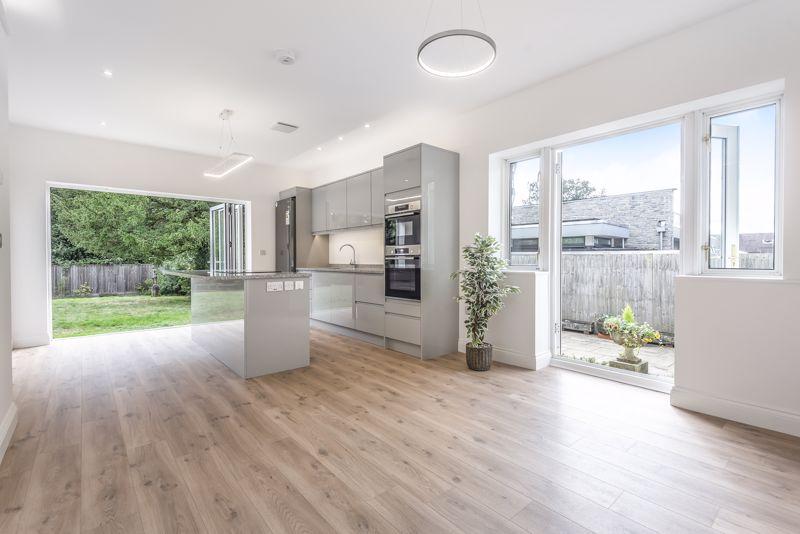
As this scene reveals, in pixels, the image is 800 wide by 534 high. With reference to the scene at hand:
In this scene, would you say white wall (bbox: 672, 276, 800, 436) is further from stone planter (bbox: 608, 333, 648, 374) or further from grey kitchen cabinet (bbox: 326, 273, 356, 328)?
grey kitchen cabinet (bbox: 326, 273, 356, 328)

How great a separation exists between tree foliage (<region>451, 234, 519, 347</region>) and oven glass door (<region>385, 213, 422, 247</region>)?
685mm

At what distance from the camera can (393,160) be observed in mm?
4496

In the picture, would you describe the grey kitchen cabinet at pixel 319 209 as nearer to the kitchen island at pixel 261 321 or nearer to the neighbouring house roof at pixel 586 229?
the kitchen island at pixel 261 321

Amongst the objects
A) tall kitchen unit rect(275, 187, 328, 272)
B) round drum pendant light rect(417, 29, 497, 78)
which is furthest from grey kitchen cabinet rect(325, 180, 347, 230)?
round drum pendant light rect(417, 29, 497, 78)

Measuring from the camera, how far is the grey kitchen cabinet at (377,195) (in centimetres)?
521

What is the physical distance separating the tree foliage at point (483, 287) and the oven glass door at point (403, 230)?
2.25 ft

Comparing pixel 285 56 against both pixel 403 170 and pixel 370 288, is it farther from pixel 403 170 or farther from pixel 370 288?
pixel 370 288

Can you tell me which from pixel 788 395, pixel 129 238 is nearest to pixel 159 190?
pixel 129 238

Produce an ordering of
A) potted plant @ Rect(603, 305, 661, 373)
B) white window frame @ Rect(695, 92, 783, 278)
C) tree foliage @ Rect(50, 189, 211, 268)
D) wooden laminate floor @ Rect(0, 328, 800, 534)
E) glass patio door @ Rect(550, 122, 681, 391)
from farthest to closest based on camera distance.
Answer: tree foliage @ Rect(50, 189, 211, 268) → potted plant @ Rect(603, 305, 661, 373) → glass patio door @ Rect(550, 122, 681, 391) → white window frame @ Rect(695, 92, 783, 278) → wooden laminate floor @ Rect(0, 328, 800, 534)

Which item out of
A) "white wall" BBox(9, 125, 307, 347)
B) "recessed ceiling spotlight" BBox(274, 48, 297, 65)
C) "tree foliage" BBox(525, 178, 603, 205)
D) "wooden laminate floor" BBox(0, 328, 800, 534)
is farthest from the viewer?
"white wall" BBox(9, 125, 307, 347)

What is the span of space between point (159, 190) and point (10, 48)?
9.42 ft

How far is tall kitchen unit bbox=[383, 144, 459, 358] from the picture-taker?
416 cm

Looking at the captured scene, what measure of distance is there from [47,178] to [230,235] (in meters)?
2.58

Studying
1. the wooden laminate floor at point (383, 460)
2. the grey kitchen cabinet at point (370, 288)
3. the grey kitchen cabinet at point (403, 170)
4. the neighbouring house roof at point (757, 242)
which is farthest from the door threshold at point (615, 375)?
the grey kitchen cabinet at point (403, 170)
